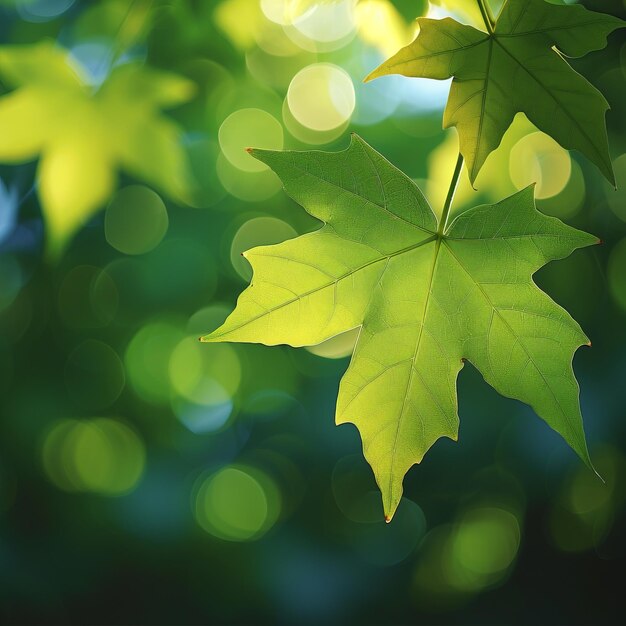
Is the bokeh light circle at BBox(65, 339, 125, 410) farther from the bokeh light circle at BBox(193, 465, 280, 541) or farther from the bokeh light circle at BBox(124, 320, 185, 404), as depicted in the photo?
the bokeh light circle at BBox(193, 465, 280, 541)

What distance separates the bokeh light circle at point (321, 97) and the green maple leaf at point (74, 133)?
4.20ft

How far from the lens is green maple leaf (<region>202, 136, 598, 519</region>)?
476mm

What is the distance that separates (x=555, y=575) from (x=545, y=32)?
9.29 ft

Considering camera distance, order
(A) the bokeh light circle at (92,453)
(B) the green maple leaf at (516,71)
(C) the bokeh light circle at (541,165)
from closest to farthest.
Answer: (B) the green maple leaf at (516,71) → (C) the bokeh light circle at (541,165) → (A) the bokeh light circle at (92,453)

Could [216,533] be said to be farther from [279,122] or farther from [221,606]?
[279,122]

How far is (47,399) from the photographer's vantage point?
270cm

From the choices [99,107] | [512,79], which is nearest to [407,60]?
[512,79]

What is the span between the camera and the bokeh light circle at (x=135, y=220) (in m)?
2.50

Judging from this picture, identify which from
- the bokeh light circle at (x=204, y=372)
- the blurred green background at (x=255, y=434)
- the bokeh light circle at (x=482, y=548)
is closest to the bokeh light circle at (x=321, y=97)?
the blurred green background at (x=255, y=434)

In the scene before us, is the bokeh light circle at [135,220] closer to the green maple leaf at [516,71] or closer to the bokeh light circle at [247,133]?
the bokeh light circle at [247,133]

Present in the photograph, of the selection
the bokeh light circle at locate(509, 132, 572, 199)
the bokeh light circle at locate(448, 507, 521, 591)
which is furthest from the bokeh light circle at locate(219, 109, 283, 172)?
the bokeh light circle at locate(448, 507, 521, 591)

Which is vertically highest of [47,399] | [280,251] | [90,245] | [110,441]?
[280,251]

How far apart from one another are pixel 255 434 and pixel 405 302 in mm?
2382

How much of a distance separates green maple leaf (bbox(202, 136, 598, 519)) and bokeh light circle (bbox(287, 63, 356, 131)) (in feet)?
6.09
